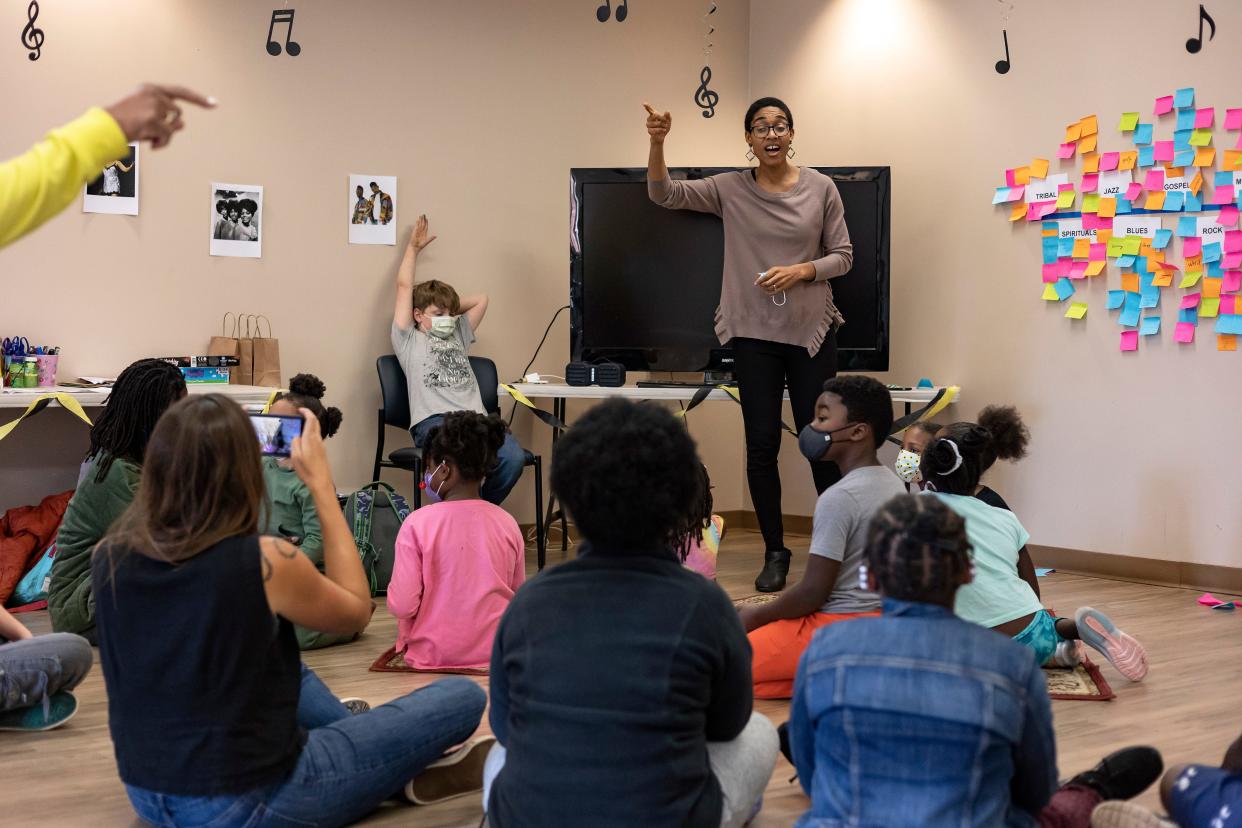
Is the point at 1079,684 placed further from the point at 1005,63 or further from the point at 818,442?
the point at 1005,63

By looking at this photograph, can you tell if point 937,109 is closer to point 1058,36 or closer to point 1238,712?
point 1058,36

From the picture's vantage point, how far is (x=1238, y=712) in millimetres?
2961

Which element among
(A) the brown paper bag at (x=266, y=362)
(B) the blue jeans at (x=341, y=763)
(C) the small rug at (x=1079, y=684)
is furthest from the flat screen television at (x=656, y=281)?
(B) the blue jeans at (x=341, y=763)

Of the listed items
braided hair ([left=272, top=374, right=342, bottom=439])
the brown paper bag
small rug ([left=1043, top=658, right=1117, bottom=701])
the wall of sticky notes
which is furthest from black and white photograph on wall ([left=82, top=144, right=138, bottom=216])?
small rug ([left=1043, top=658, right=1117, bottom=701])

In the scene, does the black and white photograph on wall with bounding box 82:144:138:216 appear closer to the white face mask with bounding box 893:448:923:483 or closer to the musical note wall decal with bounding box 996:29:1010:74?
the white face mask with bounding box 893:448:923:483

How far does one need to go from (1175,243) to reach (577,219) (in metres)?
2.31

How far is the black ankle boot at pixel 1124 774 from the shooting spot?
83.6 inches

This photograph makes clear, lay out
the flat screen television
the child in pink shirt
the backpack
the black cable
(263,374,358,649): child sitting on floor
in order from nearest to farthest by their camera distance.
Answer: the child in pink shirt, (263,374,358,649): child sitting on floor, the backpack, the flat screen television, the black cable

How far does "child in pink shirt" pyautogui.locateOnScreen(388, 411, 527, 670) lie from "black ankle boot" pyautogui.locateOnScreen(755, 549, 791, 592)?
130 cm

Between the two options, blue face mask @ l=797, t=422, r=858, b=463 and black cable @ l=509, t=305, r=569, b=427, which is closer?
blue face mask @ l=797, t=422, r=858, b=463

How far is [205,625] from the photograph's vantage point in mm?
1836

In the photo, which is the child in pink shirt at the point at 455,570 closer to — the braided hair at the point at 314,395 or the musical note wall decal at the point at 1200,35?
the braided hair at the point at 314,395

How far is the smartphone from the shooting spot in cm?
213

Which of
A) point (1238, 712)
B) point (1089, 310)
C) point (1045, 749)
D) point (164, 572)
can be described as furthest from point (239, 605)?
point (1089, 310)
